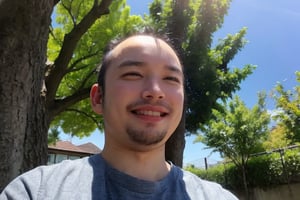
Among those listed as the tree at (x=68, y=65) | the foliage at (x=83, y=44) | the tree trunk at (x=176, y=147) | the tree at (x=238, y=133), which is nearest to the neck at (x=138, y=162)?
the tree at (x=68, y=65)

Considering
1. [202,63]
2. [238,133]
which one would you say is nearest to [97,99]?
[202,63]

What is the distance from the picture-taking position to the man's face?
1.30 m

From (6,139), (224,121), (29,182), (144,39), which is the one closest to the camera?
(29,182)

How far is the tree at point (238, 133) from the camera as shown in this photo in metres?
15.3

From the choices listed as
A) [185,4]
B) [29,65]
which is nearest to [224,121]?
[185,4]

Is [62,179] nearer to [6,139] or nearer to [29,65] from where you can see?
[6,139]

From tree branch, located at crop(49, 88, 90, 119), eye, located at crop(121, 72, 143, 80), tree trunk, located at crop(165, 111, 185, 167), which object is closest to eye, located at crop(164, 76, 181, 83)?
eye, located at crop(121, 72, 143, 80)

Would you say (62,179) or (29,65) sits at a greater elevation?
(29,65)

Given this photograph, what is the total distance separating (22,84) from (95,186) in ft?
7.71

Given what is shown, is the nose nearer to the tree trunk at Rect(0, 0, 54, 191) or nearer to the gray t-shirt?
the gray t-shirt

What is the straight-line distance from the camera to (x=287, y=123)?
15.5 m

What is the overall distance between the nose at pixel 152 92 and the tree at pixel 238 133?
549 inches

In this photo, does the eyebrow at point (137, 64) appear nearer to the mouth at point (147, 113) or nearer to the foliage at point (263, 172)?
the mouth at point (147, 113)

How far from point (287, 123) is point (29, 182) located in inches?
622
